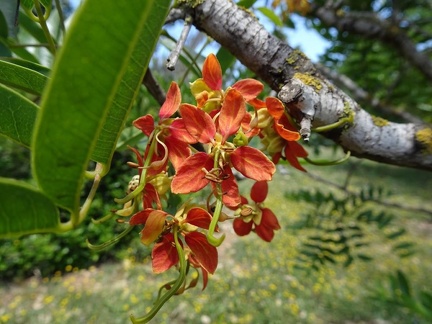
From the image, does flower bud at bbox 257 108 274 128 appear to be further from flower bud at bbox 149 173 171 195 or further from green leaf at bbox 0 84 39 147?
green leaf at bbox 0 84 39 147

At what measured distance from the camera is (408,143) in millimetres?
678

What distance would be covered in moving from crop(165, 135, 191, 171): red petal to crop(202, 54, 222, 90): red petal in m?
0.10

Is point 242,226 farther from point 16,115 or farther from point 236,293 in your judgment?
point 236,293

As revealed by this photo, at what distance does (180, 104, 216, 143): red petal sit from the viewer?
18.3 inches

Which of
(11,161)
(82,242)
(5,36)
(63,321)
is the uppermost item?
(5,36)

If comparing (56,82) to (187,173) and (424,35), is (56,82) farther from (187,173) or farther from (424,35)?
(424,35)

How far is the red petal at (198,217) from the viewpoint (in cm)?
46

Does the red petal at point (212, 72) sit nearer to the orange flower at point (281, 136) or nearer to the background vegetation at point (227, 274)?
the orange flower at point (281, 136)

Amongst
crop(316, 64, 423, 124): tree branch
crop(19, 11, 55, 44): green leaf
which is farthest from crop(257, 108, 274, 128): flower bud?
crop(316, 64, 423, 124): tree branch

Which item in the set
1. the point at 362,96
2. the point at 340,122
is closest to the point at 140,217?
the point at 340,122

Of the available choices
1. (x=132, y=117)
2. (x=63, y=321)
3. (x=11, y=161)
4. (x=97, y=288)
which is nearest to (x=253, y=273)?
(x=97, y=288)

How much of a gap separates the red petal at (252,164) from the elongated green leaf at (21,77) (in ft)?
0.89

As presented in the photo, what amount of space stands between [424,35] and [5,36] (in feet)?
6.64

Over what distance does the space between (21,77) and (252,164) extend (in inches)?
12.7
